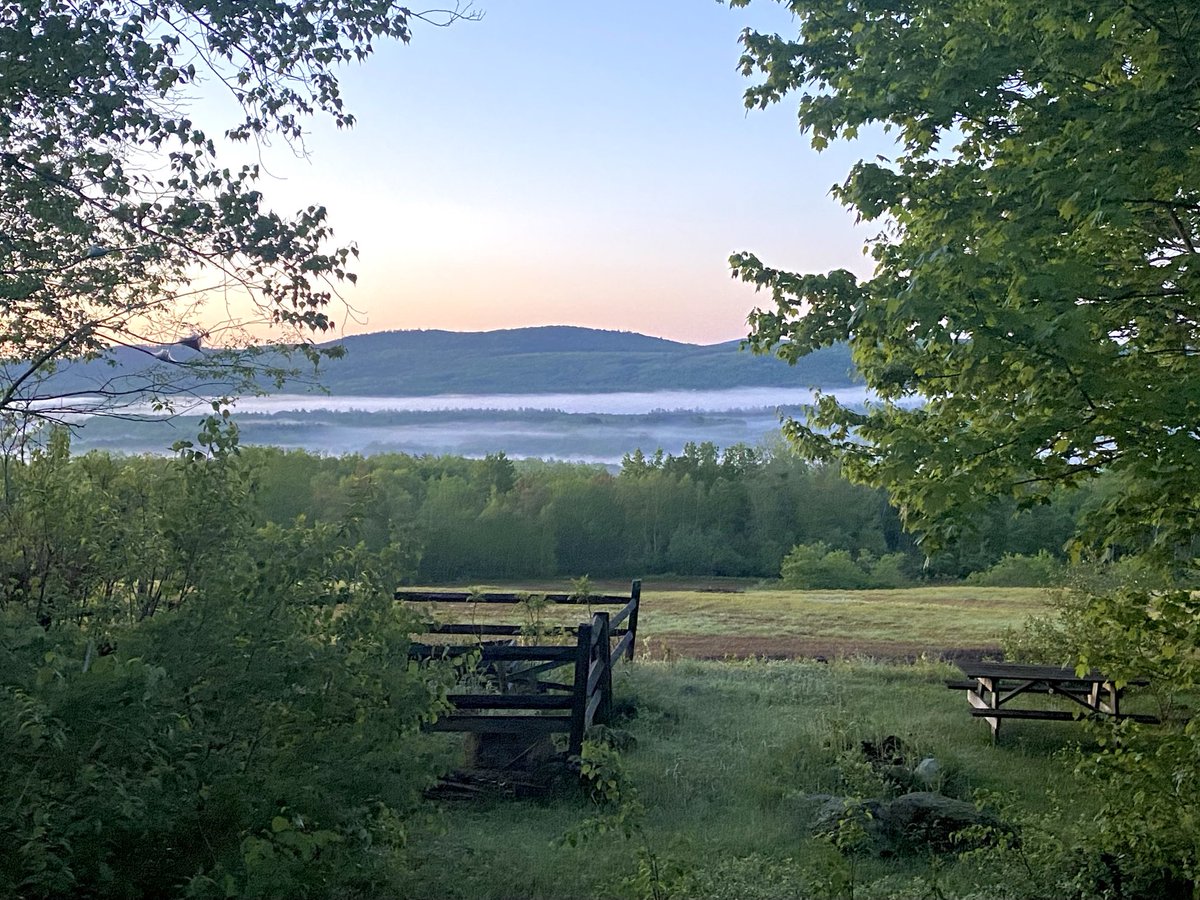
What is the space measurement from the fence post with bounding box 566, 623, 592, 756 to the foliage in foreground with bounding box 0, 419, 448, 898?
11.0 ft

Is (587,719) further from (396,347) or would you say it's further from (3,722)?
(396,347)

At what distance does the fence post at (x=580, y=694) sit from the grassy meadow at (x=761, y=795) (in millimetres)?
468

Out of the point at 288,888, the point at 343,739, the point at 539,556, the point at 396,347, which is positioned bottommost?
the point at 539,556

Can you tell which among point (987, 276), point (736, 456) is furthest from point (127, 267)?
point (736, 456)

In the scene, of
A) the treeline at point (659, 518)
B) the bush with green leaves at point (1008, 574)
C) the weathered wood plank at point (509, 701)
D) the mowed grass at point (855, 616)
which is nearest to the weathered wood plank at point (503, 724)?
the weathered wood plank at point (509, 701)

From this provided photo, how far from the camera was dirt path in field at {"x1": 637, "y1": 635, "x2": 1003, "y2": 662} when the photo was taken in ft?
66.0

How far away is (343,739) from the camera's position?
459cm

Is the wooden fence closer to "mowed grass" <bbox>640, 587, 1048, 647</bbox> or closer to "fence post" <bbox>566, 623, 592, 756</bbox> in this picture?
"fence post" <bbox>566, 623, 592, 756</bbox>

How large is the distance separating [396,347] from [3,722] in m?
83.3

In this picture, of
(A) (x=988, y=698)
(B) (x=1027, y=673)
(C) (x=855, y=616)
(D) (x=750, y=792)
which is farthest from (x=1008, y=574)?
(D) (x=750, y=792)

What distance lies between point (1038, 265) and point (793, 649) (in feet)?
58.3

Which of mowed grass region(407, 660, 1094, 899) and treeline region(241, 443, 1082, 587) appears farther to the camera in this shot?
treeline region(241, 443, 1082, 587)

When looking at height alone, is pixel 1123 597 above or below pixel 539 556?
above

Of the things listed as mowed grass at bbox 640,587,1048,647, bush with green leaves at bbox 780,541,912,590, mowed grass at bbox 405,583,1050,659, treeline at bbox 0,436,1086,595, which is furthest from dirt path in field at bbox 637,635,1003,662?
bush with green leaves at bbox 780,541,912,590
